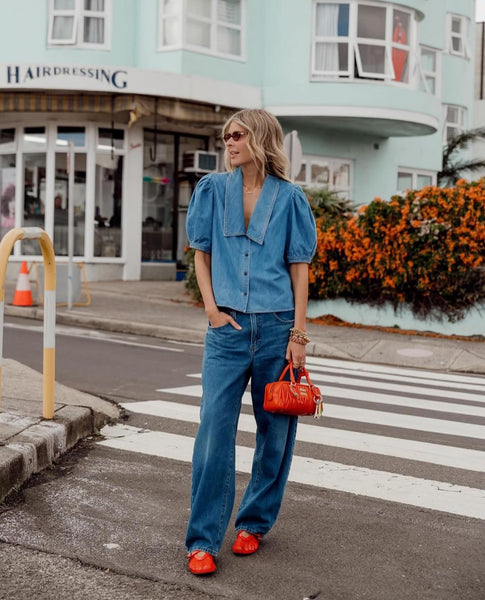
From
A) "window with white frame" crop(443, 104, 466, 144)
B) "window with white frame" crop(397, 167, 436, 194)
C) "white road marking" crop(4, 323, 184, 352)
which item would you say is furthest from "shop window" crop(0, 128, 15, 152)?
"window with white frame" crop(443, 104, 466, 144)

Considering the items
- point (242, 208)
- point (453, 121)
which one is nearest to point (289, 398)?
point (242, 208)

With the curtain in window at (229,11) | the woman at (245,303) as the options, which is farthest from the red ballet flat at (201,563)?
the curtain in window at (229,11)

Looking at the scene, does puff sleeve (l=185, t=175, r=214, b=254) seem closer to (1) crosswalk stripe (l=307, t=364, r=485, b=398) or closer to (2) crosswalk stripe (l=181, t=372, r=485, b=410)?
(2) crosswalk stripe (l=181, t=372, r=485, b=410)

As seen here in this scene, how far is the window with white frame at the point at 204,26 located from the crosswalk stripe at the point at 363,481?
1564 centimetres

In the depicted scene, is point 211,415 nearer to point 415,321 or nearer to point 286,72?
point 415,321

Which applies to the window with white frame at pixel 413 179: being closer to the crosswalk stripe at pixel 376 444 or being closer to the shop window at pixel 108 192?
the shop window at pixel 108 192

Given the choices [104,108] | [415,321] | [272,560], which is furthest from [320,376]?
[104,108]

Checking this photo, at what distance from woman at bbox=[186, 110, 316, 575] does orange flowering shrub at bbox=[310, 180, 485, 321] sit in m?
9.87

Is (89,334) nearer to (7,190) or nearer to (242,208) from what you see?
(242,208)

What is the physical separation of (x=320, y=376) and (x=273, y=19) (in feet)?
47.3

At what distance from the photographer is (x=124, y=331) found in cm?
1415

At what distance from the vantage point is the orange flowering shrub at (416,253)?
13812 mm

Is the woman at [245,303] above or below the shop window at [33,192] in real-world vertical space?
below

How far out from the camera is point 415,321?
47.4 ft
